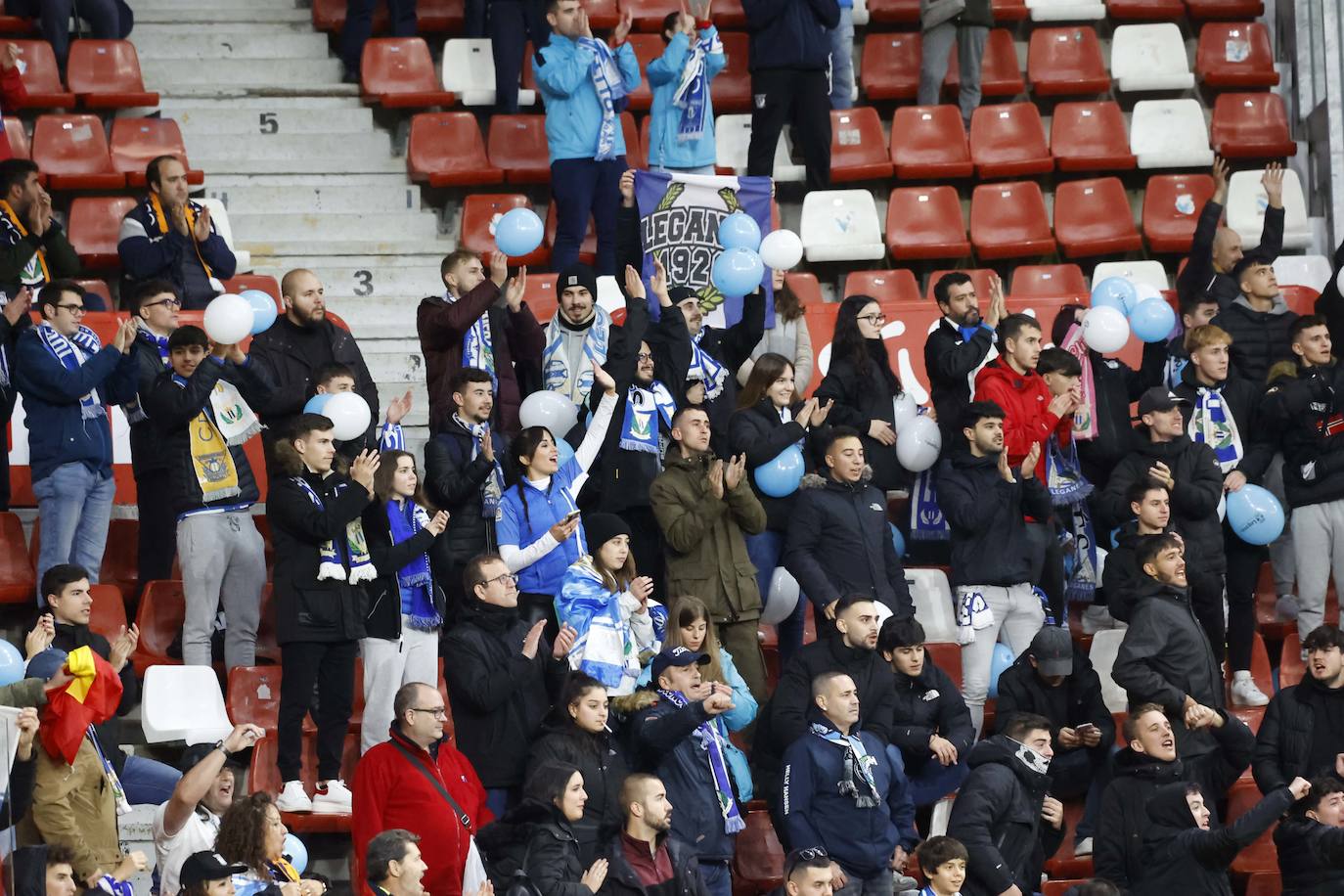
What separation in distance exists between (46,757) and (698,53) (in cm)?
600

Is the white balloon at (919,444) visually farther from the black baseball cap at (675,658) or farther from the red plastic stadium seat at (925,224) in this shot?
the red plastic stadium seat at (925,224)

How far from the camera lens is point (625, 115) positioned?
1376 centimetres

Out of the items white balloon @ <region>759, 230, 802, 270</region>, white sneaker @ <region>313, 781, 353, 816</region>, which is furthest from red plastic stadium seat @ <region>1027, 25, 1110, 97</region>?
white sneaker @ <region>313, 781, 353, 816</region>

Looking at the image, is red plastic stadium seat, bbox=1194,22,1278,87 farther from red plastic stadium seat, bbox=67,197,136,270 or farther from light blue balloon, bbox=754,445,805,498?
red plastic stadium seat, bbox=67,197,136,270

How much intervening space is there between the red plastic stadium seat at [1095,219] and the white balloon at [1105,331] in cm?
233

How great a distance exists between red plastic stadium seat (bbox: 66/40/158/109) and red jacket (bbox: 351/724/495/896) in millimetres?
6168

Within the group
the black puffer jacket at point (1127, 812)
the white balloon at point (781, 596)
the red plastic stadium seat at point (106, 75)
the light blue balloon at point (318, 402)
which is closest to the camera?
the black puffer jacket at point (1127, 812)

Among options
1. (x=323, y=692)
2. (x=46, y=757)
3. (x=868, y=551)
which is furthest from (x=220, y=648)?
(x=868, y=551)

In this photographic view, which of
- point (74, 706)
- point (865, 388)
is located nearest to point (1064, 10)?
point (865, 388)

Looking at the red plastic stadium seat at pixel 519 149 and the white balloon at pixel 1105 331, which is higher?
the red plastic stadium seat at pixel 519 149

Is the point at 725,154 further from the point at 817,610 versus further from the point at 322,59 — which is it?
the point at 817,610

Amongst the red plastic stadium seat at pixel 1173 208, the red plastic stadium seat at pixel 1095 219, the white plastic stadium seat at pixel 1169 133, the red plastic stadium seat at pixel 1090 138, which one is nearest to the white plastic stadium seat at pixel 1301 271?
the red plastic stadium seat at pixel 1173 208

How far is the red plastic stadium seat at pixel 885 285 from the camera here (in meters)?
13.2

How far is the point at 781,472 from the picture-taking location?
10.6 metres
